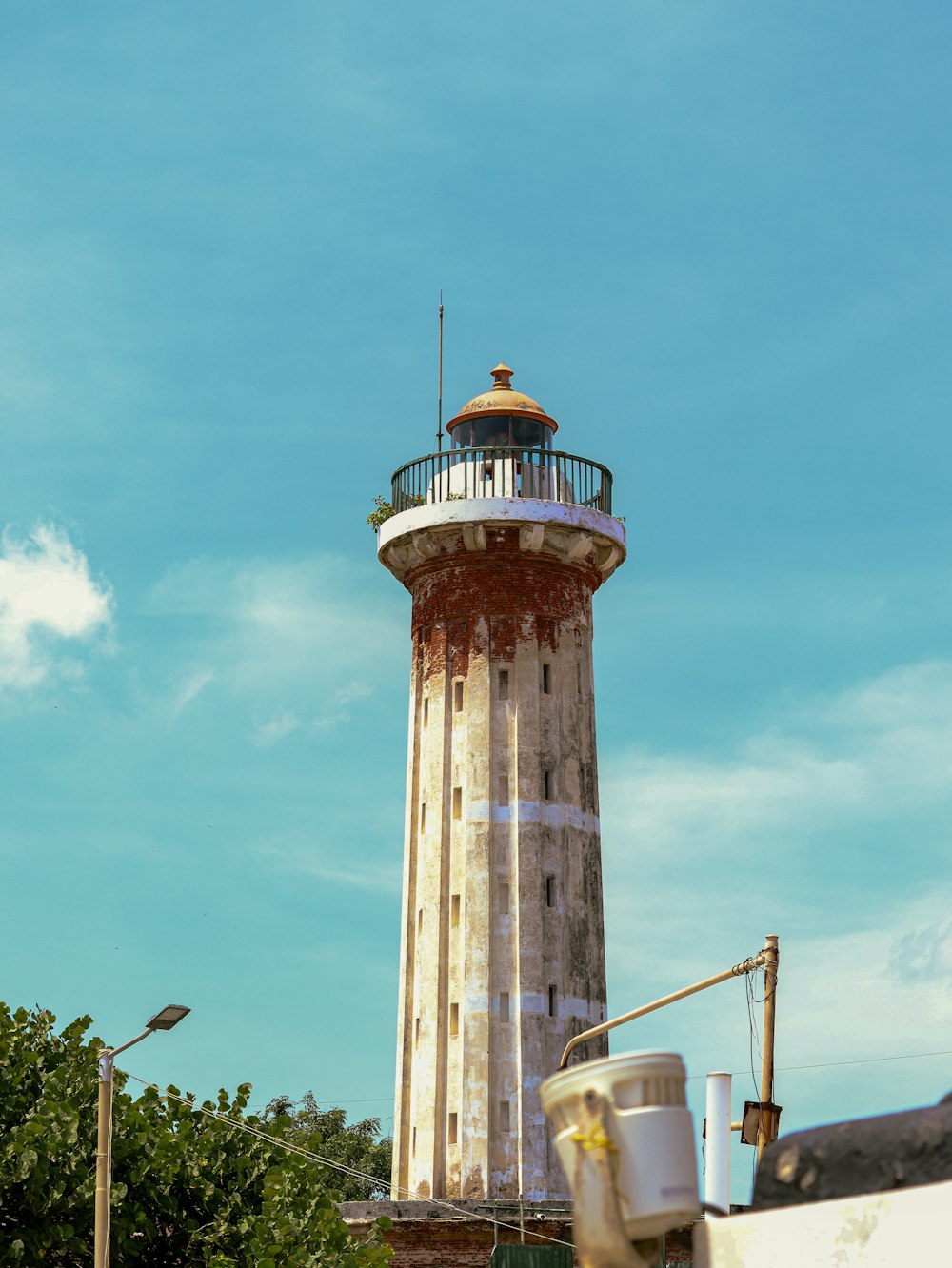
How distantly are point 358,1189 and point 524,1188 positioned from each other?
67.0 ft

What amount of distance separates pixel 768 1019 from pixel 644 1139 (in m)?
23.1

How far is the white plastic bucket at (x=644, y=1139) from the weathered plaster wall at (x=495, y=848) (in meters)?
39.8

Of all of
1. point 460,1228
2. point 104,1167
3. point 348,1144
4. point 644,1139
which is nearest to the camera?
point 644,1139

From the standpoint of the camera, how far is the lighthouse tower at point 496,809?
4772 cm

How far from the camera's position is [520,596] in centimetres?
5066

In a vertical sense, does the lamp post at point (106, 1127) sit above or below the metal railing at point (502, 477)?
below

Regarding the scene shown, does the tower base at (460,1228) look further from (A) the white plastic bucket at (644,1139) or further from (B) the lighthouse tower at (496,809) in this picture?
(A) the white plastic bucket at (644,1139)

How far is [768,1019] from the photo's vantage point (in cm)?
3033

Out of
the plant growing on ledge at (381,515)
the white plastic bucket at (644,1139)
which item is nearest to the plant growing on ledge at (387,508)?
the plant growing on ledge at (381,515)

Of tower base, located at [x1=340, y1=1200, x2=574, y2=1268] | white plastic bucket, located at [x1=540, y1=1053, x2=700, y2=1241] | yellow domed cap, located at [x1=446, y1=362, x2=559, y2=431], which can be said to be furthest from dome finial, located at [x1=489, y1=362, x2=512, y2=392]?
white plastic bucket, located at [x1=540, y1=1053, x2=700, y2=1241]

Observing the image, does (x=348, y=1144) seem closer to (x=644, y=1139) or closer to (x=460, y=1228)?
(x=460, y=1228)

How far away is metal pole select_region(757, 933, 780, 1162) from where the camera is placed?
30.2m

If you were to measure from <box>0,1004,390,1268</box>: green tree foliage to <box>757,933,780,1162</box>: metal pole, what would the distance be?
6773 mm

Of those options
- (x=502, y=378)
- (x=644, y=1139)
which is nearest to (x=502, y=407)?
(x=502, y=378)
